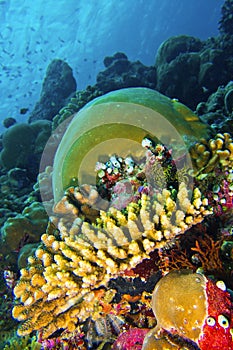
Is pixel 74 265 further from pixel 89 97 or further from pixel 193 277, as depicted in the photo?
pixel 89 97

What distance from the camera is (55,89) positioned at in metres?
17.1

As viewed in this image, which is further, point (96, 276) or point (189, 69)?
point (189, 69)

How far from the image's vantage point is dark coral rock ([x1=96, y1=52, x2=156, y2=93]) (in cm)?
1195

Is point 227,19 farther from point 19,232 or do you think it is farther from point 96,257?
point 96,257

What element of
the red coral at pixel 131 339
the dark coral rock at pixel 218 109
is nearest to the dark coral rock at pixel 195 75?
the dark coral rock at pixel 218 109

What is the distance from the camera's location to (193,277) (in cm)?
198

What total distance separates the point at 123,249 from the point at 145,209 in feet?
1.39

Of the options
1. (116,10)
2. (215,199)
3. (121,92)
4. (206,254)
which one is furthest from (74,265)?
(116,10)

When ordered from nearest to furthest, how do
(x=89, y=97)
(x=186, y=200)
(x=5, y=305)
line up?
(x=186, y=200), (x=5, y=305), (x=89, y=97)

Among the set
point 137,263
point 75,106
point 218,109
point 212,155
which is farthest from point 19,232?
point 75,106

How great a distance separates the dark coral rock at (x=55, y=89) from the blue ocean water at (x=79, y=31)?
1729 centimetres

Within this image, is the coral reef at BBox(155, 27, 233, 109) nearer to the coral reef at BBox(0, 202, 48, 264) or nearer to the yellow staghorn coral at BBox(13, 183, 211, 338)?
the coral reef at BBox(0, 202, 48, 264)

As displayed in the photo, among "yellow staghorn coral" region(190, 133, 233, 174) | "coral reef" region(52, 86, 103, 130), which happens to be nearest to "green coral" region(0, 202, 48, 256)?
"yellow staghorn coral" region(190, 133, 233, 174)

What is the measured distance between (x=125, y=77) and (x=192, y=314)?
467 inches
